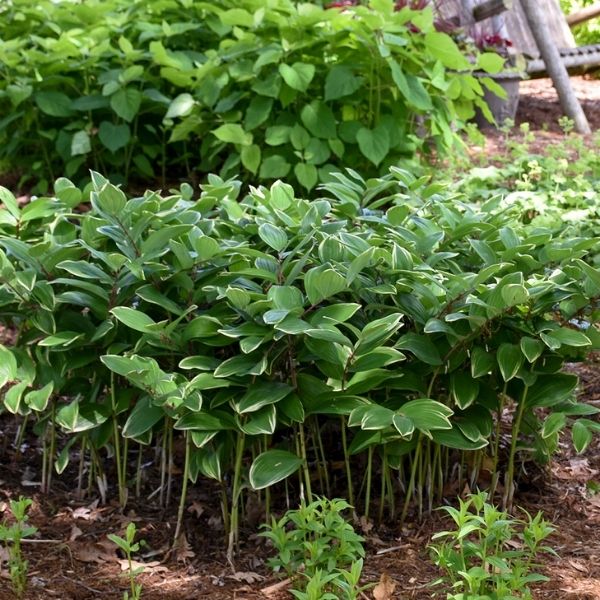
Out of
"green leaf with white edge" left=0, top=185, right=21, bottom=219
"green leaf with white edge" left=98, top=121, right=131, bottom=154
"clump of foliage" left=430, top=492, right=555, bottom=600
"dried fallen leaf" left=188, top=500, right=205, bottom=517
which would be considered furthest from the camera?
"green leaf with white edge" left=98, top=121, right=131, bottom=154

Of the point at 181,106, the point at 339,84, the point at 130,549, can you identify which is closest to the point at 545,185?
the point at 339,84

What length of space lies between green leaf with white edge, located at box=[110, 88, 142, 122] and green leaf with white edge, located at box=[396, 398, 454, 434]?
2.92 meters

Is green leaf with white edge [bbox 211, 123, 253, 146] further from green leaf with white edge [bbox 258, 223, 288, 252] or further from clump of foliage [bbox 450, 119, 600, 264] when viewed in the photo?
green leaf with white edge [bbox 258, 223, 288, 252]

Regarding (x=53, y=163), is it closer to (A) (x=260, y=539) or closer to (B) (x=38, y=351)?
(B) (x=38, y=351)

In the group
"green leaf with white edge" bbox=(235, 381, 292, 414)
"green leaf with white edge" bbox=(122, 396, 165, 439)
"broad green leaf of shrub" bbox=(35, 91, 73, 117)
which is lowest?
"green leaf with white edge" bbox=(235, 381, 292, 414)

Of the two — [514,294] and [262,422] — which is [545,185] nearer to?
[514,294]

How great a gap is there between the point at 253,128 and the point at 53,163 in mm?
1349

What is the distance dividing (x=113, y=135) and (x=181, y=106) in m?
0.40

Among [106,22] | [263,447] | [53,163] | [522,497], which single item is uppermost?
[106,22]

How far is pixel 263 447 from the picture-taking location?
2680 mm

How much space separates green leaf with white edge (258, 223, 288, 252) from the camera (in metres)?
2.56

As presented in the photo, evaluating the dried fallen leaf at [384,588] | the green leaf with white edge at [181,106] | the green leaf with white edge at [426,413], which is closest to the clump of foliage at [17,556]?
the dried fallen leaf at [384,588]

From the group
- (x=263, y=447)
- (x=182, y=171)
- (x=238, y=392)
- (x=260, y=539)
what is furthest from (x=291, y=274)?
(x=182, y=171)

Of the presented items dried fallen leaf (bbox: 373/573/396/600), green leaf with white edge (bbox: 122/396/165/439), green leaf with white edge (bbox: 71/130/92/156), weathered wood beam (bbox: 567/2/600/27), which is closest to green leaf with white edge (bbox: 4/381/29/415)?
green leaf with white edge (bbox: 122/396/165/439)
